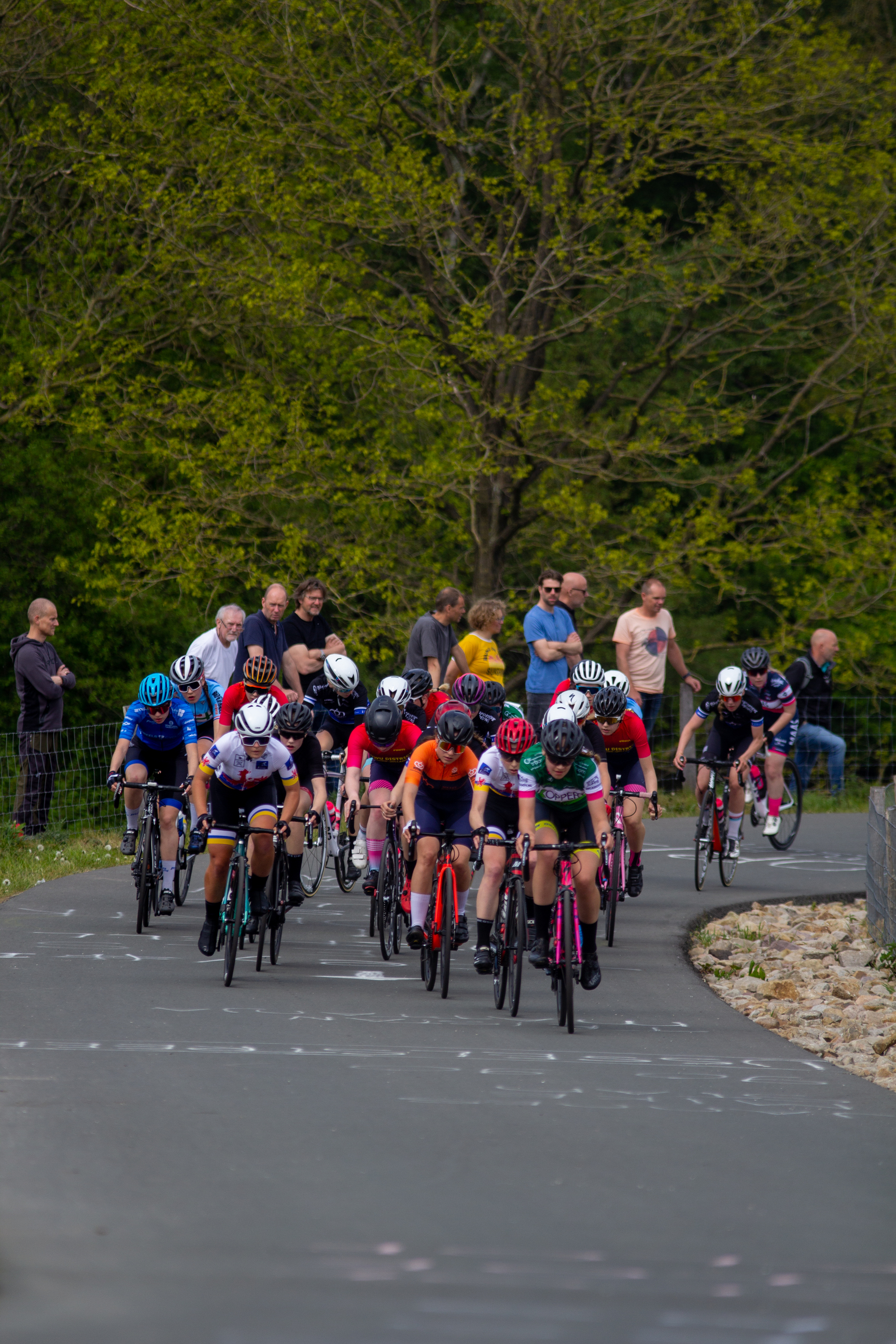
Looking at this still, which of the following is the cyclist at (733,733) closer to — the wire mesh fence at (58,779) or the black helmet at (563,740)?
the black helmet at (563,740)

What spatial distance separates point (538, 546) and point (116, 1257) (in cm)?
2124

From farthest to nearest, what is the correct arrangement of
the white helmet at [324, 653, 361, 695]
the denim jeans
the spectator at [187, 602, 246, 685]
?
the denim jeans, the spectator at [187, 602, 246, 685], the white helmet at [324, 653, 361, 695]

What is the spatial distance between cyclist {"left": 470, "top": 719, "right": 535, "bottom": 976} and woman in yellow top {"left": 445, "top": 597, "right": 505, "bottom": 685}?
4.58 metres

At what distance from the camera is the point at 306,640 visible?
15102 millimetres

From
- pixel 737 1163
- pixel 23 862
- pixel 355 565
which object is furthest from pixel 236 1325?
pixel 355 565

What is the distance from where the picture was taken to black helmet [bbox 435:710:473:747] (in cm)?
1042

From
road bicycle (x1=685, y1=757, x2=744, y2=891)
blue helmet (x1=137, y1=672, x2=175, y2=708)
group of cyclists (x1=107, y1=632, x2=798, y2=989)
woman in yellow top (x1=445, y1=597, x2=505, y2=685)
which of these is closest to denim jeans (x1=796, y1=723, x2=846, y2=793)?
road bicycle (x1=685, y1=757, x2=744, y2=891)

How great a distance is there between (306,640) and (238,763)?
463cm

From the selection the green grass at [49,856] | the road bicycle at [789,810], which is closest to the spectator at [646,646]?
the road bicycle at [789,810]

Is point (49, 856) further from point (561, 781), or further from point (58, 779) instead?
point (561, 781)

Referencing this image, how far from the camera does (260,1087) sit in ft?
24.5

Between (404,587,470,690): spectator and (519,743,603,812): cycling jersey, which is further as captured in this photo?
(404,587,470,690): spectator

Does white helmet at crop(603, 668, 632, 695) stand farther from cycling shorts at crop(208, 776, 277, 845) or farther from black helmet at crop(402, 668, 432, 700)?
cycling shorts at crop(208, 776, 277, 845)

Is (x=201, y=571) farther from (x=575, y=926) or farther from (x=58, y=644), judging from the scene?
(x=575, y=926)
